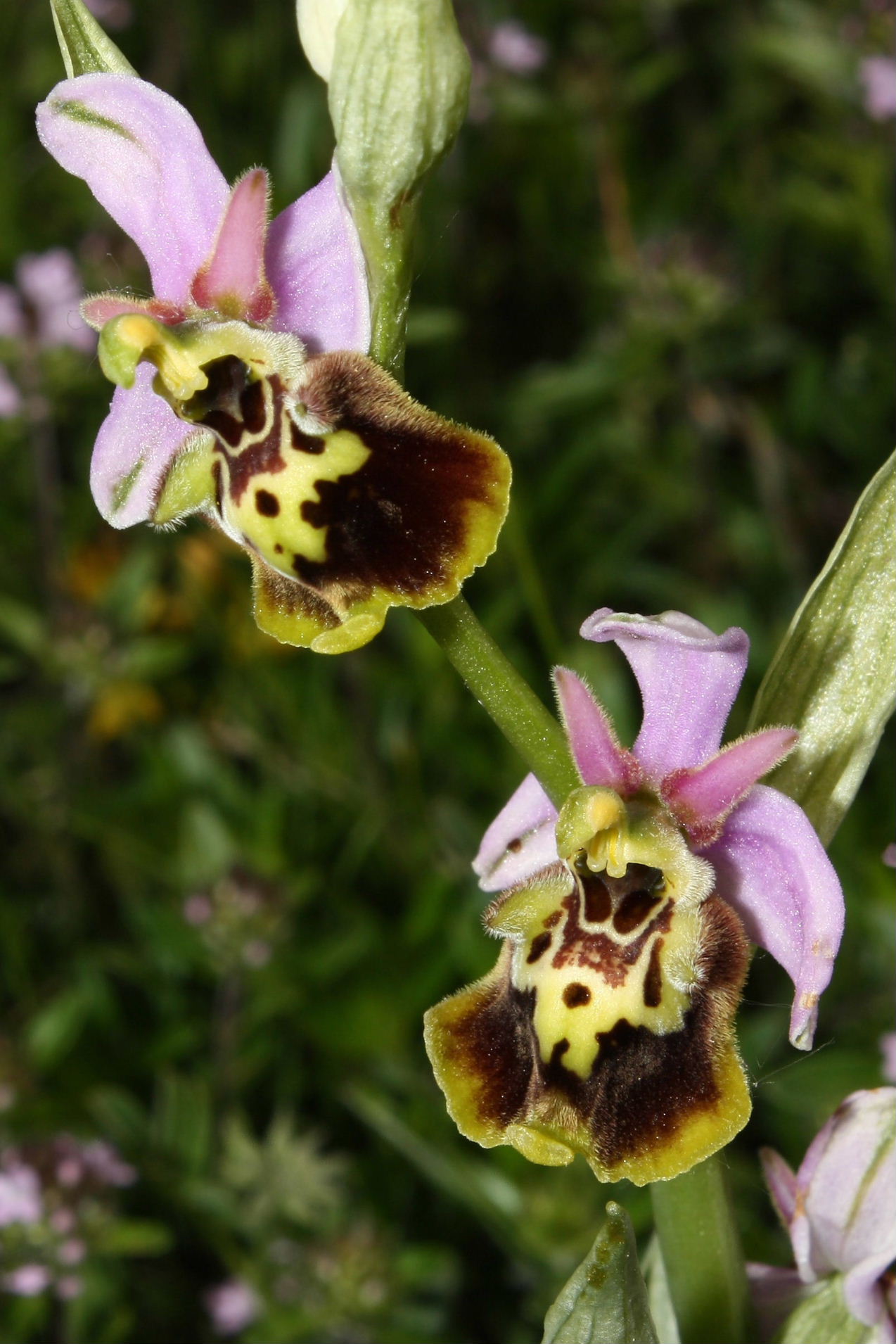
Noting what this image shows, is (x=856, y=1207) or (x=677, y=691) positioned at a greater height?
(x=677, y=691)

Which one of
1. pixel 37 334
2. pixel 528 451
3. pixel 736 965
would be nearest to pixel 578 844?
pixel 736 965

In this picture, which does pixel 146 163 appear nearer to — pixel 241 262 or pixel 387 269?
pixel 241 262

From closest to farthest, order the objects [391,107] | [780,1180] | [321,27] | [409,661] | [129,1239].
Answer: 1. [391,107]
2. [321,27]
3. [780,1180]
4. [129,1239]
5. [409,661]

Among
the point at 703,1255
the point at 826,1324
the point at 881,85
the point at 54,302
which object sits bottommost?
the point at 826,1324

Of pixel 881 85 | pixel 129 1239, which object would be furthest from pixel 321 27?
pixel 881 85

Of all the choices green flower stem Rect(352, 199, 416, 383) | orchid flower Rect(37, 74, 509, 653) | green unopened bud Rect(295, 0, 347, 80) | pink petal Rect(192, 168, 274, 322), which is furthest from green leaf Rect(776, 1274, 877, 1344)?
green unopened bud Rect(295, 0, 347, 80)

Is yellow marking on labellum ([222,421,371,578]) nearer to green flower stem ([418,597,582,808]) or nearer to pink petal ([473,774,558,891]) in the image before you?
green flower stem ([418,597,582,808])

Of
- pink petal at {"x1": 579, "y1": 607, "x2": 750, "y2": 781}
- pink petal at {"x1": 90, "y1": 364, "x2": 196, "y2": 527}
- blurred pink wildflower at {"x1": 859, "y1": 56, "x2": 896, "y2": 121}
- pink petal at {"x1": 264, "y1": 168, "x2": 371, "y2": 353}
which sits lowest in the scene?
blurred pink wildflower at {"x1": 859, "y1": 56, "x2": 896, "y2": 121}
